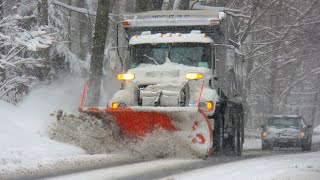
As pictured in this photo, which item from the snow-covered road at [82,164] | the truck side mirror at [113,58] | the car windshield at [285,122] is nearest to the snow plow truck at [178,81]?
the truck side mirror at [113,58]

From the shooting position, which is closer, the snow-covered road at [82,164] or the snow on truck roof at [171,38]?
the snow-covered road at [82,164]

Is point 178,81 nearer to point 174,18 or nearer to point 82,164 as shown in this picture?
point 174,18

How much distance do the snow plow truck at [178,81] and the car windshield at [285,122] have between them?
8.10 meters

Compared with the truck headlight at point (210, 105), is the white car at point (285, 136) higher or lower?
lower

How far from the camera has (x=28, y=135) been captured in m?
13.1

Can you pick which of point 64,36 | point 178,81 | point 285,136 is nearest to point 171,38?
point 178,81

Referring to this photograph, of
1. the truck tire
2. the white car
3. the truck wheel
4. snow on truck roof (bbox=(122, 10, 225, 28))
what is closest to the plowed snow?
the truck wheel

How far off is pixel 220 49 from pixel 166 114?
2647mm

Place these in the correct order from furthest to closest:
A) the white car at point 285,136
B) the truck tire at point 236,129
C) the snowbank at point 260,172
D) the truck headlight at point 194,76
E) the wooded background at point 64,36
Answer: the white car at point 285,136 → the truck tire at point 236,129 → the wooded background at point 64,36 → the truck headlight at point 194,76 → the snowbank at point 260,172

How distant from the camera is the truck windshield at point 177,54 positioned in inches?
541

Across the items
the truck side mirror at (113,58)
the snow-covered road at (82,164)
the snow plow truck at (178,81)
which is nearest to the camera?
the snow-covered road at (82,164)

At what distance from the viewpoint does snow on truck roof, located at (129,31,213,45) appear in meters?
13.7

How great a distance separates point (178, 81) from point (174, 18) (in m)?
1.88

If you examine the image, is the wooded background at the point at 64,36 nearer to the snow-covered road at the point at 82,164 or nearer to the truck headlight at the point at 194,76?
the snow-covered road at the point at 82,164
